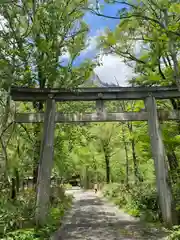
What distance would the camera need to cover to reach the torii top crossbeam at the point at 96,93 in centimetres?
870

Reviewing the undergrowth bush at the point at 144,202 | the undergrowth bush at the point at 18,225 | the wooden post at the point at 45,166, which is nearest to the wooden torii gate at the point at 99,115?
the wooden post at the point at 45,166

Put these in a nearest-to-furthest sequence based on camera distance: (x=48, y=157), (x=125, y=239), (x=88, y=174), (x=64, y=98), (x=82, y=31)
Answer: (x=125, y=239), (x=48, y=157), (x=64, y=98), (x=82, y=31), (x=88, y=174)

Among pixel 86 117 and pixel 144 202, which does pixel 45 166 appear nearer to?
pixel 86 117

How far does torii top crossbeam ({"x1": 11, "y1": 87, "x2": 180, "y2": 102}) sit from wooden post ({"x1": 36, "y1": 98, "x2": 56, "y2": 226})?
312mm

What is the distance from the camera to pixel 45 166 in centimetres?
824

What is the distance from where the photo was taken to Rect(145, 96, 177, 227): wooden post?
7.98 m

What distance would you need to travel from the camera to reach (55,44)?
8922mm

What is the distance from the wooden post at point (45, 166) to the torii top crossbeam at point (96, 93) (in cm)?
31

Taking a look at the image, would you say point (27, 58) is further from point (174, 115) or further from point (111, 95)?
point (174, 115)

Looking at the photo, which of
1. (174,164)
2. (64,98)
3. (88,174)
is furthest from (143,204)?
(88,174)

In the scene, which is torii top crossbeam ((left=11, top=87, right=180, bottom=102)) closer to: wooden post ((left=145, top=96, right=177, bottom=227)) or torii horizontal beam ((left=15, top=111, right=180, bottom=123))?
wooden post ((left=145, top=96, right=177, bottom=227))

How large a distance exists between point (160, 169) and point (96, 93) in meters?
3.23

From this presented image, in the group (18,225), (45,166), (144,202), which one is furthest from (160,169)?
(18,225)

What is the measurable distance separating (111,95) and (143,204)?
498 cm
